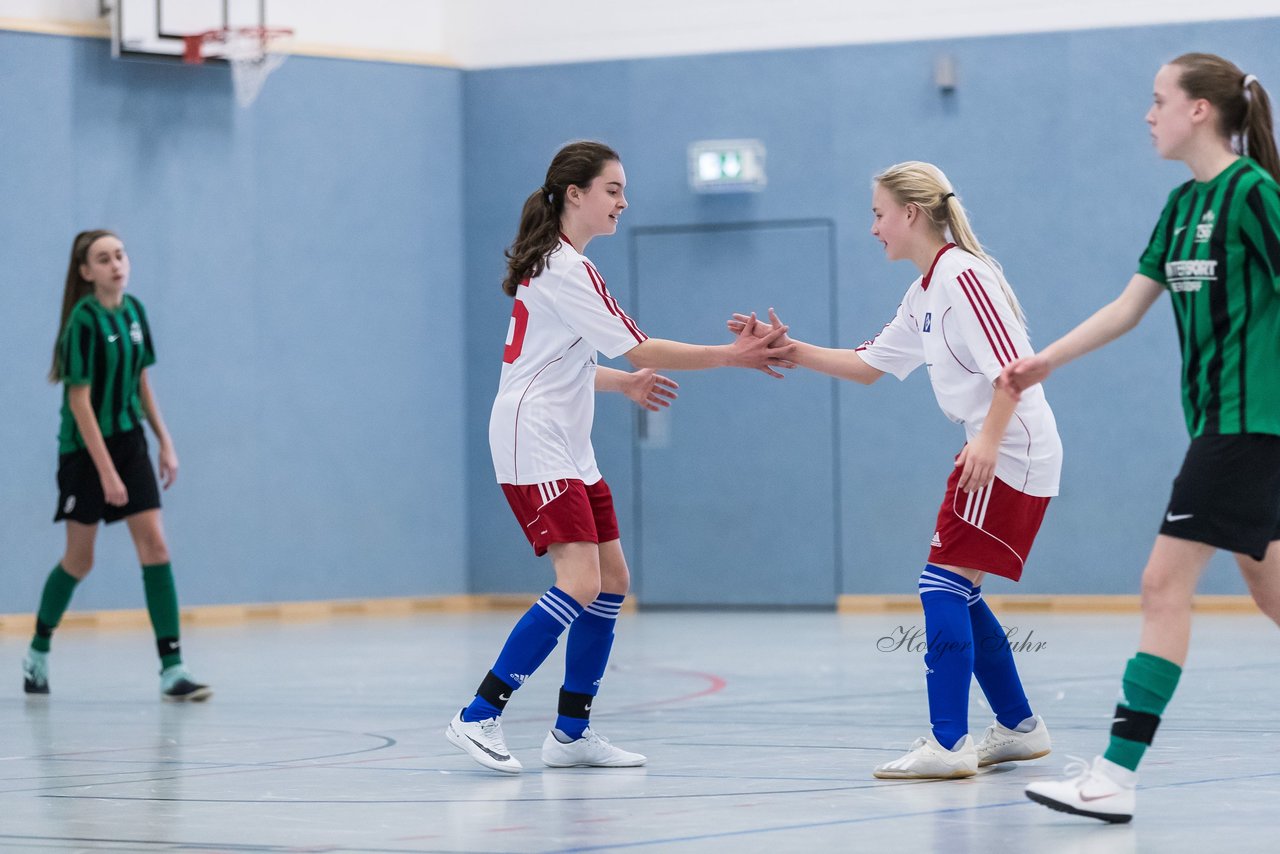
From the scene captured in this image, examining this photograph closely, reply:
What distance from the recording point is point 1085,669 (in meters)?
7.37

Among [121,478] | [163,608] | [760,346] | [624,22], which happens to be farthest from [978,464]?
[624,22]

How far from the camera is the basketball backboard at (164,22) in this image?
35.9 ft

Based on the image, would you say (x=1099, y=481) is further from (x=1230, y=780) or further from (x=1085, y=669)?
(x=1230, y=780)

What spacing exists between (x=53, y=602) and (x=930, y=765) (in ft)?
13.8

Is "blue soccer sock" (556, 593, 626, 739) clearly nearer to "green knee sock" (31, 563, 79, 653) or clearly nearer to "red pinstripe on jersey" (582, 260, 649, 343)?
"red pinstripe on jersey" (582, 260, 649, 343)

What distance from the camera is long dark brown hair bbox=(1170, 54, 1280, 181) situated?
367 centimetres

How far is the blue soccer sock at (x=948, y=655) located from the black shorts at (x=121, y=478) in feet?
11.9

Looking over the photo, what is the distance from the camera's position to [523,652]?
469 centimetres

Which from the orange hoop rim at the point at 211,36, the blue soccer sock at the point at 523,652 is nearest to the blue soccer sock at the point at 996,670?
the blue soccer sock at the point at 523,652

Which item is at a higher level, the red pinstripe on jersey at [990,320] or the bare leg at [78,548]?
the red pinstripe on jersey at [990,320]

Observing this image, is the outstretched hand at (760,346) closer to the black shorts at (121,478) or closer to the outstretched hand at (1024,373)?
the outstretched hand at (1024,373)

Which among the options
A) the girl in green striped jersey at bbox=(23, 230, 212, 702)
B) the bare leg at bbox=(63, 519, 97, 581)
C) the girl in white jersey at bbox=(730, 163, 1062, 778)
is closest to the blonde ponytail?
the girl in white jersey at bbox=(730, 163, 1062, 778)

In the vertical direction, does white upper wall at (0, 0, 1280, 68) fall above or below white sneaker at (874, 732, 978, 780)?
above

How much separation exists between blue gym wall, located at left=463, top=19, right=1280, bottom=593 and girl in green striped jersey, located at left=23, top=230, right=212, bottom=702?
5.46 m
